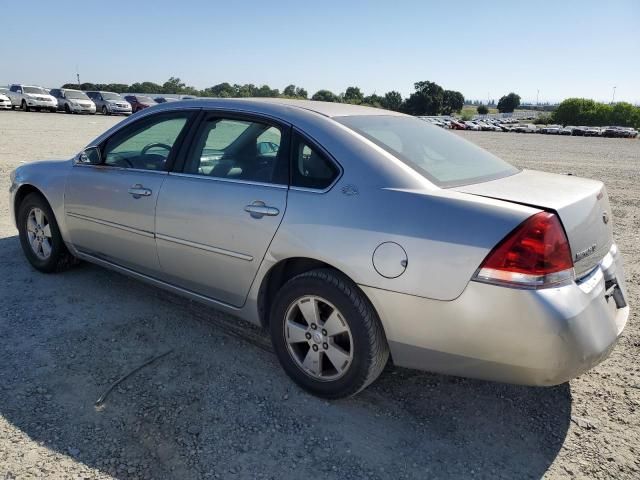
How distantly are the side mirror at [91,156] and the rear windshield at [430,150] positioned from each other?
2032 mm

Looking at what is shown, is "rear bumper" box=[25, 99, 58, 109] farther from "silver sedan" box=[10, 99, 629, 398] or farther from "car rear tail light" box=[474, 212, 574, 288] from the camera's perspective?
"car rear tail light" box=[474, 212, 574, 288]

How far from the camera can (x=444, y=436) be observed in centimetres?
262

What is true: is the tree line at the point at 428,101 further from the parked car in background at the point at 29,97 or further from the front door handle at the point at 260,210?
the front door handle at the point at 260,210

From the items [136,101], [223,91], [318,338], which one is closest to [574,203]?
[318,338]

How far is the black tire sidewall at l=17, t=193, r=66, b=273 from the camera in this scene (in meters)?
4.32

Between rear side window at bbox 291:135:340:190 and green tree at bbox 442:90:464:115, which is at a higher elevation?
green tree at bbox 442:90:464:115

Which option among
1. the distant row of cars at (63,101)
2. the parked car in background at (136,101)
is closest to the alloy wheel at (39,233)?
the distant row of cars at (63,101)

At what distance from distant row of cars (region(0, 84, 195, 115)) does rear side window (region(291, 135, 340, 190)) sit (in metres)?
32.3

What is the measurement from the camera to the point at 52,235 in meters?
4.34

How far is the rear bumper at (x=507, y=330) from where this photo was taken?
2195mm

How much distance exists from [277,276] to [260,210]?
0.41 metres

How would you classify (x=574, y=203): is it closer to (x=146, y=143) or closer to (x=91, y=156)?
(x=146, y=143)

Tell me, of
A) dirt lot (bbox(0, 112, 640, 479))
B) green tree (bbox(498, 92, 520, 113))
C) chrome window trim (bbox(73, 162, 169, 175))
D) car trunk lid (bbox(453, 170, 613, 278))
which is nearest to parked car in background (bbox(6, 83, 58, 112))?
chrome window trim (bbox(73, 162, 169, 175))

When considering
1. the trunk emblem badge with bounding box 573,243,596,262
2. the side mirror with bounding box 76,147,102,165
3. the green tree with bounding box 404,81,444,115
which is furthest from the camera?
the green tree with bounding box 404,81,444,115
